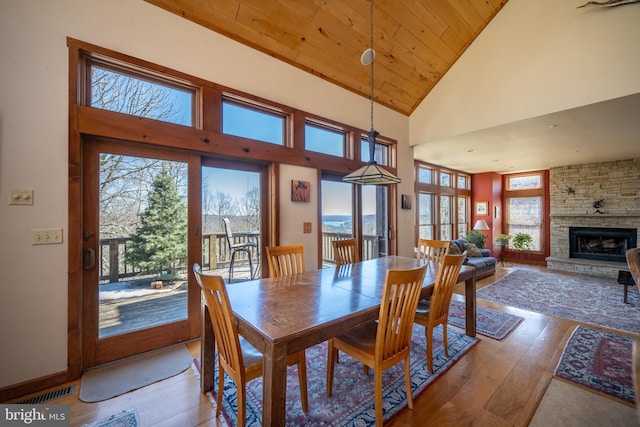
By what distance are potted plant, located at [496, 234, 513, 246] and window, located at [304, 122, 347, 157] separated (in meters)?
5.90

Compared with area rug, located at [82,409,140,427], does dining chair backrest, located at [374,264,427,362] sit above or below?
above

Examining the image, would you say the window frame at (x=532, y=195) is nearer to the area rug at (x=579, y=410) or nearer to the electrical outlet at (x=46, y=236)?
the area rug at (x=579, y=410)

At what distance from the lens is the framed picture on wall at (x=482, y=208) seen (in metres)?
7.71

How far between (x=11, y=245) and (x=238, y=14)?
9.42ft

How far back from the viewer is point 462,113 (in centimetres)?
424

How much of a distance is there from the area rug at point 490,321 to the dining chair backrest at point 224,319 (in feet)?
8.86

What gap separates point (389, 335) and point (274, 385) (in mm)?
768

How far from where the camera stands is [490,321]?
3170 mm

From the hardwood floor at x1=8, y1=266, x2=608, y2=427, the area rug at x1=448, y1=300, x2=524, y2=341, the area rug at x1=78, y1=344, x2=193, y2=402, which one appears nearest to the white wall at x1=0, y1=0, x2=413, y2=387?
the area rug at x1=78, y1=344, x2=193, y2=402

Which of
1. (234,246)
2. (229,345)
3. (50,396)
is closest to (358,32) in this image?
(234,246)

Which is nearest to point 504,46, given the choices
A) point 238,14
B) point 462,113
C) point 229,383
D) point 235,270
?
point 462,113

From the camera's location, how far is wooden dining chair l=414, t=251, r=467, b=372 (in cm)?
207

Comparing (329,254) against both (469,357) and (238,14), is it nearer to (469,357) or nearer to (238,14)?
(469,357)

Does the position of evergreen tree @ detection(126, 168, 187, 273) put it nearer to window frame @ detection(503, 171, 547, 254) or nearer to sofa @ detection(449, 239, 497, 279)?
sofa @ detection(449, 239, 497, 279)
